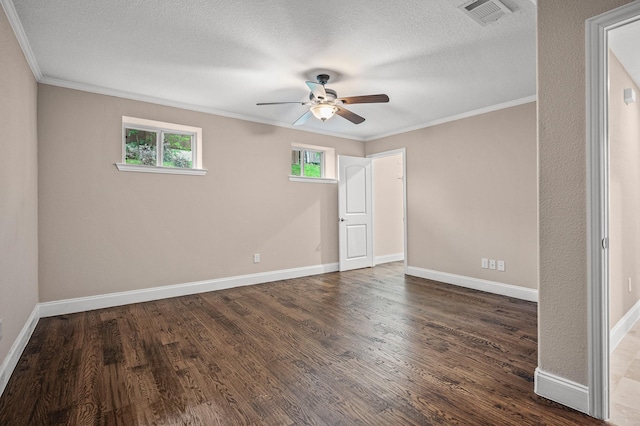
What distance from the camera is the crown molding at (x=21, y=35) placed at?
6.96 ft

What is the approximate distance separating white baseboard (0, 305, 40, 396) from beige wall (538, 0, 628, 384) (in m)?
3.24

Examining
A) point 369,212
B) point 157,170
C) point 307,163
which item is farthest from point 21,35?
point 369,212

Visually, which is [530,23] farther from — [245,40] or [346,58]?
[245,40]

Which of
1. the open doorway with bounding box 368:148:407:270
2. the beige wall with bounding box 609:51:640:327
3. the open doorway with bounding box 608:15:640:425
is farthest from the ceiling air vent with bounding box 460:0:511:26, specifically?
the open doorway with bounding box 368:148:407:270

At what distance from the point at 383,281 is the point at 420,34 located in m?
3.37

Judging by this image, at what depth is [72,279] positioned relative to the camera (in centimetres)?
344

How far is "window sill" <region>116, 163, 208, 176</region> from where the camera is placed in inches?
147

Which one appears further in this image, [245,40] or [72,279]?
[72,279]

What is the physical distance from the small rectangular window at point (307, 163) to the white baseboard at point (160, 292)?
1561mm

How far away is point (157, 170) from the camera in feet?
12.9

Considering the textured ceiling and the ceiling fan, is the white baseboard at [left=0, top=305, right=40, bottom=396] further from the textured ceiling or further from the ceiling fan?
the textured ceiling

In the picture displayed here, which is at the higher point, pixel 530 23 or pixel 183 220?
pixel 530 23

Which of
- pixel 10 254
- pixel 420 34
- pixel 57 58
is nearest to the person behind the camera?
pixel 10 254

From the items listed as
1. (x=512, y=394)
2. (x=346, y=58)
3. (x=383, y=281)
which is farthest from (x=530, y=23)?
(x=383, y=281)
